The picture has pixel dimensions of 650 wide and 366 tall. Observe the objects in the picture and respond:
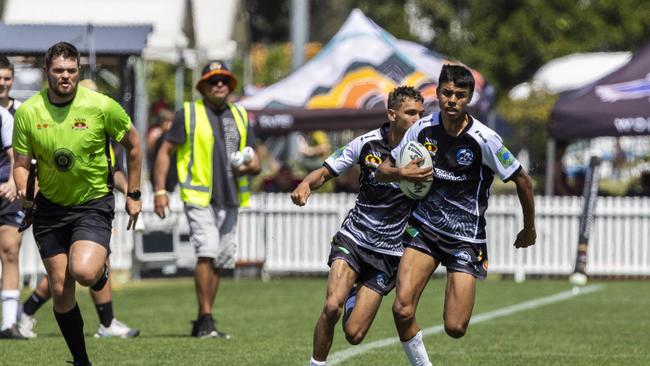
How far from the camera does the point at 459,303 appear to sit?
8375 millimetres

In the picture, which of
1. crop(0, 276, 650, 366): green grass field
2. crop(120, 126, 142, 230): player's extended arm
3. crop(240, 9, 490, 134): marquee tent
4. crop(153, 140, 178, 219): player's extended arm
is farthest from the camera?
crop(240, 9, 490, 134): marquee tent

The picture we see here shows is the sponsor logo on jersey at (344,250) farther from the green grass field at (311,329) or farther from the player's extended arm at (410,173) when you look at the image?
the green grass field at (311,329)

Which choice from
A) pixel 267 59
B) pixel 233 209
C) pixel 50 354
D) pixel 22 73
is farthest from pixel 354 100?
pixel 267 59

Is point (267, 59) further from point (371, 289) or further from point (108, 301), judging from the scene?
point (371, 289)

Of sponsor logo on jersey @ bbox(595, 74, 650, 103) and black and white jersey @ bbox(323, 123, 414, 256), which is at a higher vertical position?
sponsor logo on jersey @ bbox(595, 74, 650, 103)

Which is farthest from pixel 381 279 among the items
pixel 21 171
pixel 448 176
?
pixel 21 171

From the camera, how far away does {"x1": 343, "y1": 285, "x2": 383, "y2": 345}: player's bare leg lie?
8539 millimetres

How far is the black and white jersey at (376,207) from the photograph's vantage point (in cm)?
879

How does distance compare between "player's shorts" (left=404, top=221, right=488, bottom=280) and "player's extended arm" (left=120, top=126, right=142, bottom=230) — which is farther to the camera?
"player's extended arm" (left=120, top=126, right=142, bottom=230)

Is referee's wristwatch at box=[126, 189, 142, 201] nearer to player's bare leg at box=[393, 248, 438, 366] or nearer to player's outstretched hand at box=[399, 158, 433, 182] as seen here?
player's bare leg at box=[393, 248, 438, 366]

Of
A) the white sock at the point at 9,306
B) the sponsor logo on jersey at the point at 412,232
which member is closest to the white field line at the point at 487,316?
the sponsor logo on jersey at the point at 412,232

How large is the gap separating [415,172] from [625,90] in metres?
11.5

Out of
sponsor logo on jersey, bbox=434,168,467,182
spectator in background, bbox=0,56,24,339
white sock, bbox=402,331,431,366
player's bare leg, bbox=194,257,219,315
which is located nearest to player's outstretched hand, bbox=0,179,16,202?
spectator in background, bbox=0,56,24,339

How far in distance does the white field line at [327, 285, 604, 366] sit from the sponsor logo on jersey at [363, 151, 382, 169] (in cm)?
176
